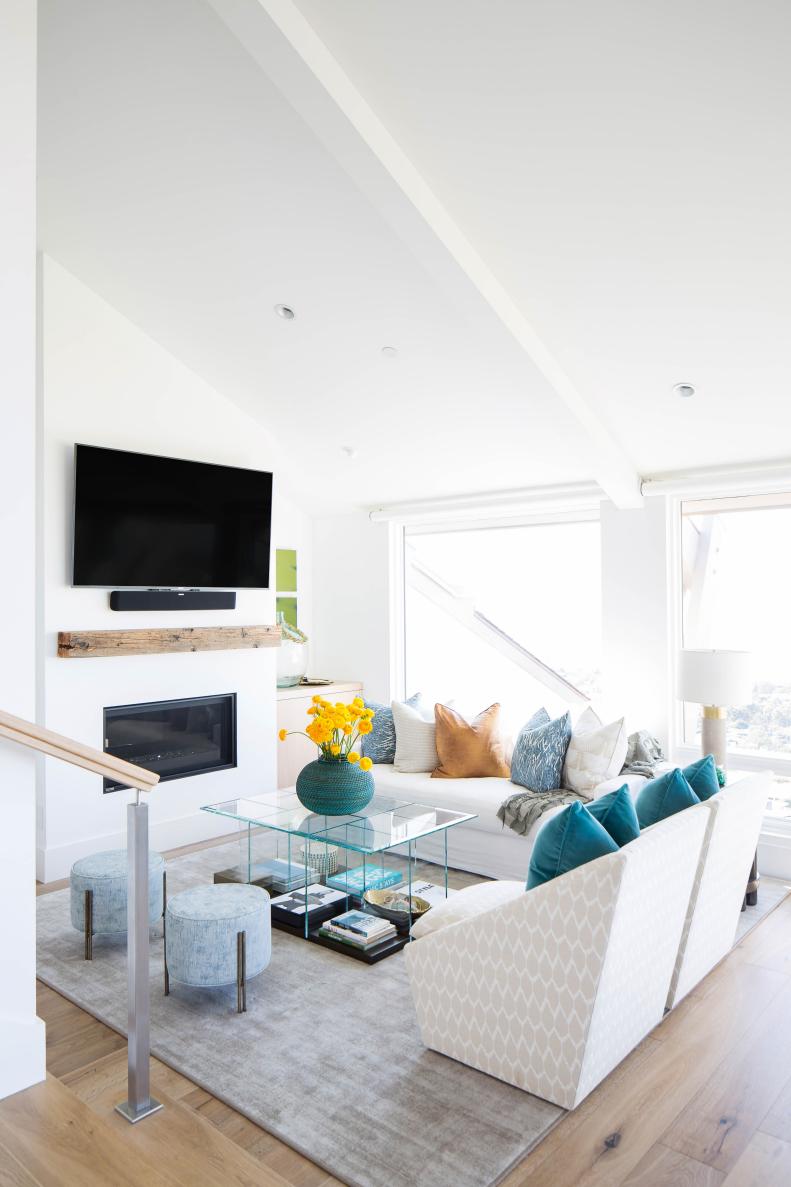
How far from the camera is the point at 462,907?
108 inches

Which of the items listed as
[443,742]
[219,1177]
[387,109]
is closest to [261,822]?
[443,742]

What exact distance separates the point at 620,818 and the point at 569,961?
1.48 ft

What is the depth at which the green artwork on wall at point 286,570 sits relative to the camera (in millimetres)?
6168

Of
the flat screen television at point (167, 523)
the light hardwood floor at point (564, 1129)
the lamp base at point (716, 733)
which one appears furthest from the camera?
the flat screen television at point (167, 523)

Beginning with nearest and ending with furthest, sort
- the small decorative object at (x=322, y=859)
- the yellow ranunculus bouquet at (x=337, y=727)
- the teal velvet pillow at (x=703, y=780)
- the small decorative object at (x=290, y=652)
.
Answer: the teal velvet pillow at (x=703, y=780)
the yellow ranunculus bouquet at (x=337, y=727)
the small decorative object at (x=322, y=859)
the small decorative object at (x=290, y=652)

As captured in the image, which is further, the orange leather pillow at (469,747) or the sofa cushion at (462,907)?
the orange leather pillow at (469,747)

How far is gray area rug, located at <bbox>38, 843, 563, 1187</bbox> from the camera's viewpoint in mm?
2100

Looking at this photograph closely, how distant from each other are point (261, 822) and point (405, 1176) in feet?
5.74

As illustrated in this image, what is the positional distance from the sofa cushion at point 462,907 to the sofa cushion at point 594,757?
1.31m

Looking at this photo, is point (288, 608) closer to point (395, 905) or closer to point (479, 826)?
point (479, 826)

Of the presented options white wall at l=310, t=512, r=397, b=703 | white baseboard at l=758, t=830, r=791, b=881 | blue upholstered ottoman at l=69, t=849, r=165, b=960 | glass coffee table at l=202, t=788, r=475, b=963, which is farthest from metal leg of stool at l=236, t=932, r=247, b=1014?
white wall at l=310, t=512, r=397, b=703

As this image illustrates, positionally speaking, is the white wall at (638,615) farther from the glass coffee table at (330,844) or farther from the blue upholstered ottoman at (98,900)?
the blue upholstered ottoman at (98,900)

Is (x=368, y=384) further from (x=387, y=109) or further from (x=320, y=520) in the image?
(x=320, y=520)

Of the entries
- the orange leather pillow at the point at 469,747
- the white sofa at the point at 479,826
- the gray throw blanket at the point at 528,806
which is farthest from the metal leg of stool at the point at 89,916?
the orange leather pillow at the point at 469,747
